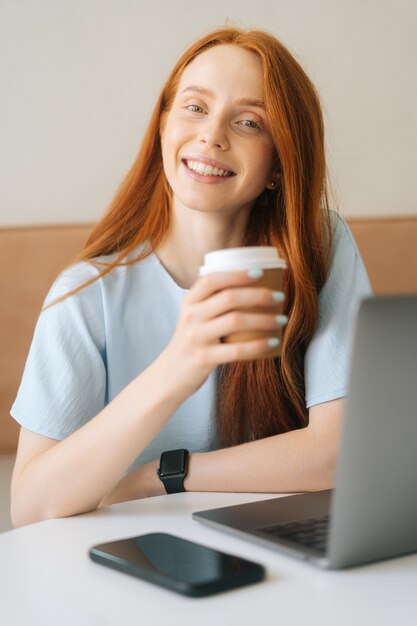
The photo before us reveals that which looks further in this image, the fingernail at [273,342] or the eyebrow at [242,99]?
the eyebrow at [242,99]

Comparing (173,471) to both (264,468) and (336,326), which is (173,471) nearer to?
(264,468)

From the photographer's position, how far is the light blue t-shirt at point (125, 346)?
4.34ft

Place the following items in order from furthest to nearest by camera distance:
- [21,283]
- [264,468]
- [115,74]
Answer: [115,74] < [21,283] < [264,468]

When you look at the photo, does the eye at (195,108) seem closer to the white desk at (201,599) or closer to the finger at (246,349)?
the finger at (246,349)

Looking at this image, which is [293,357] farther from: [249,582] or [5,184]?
[5,184]

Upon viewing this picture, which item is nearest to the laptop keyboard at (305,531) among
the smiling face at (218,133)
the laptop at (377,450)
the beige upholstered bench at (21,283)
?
the laptop at (377,450)

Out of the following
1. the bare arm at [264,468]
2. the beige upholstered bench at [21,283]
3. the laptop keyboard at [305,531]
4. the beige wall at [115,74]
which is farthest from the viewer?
the beige wall at [115,74]

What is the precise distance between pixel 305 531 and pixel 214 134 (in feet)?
2.37

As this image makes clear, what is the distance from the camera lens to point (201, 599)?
745 millimetres

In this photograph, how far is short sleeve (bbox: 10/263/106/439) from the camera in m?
1.29

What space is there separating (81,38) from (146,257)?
1018 mm

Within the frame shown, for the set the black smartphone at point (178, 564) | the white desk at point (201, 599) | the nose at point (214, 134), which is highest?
the nose at point (214, 134)

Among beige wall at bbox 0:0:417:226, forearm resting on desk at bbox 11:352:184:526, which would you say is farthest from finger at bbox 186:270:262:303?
beige wall at bbox 0:0:417:226

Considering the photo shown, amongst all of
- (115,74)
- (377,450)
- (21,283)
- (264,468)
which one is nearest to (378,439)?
(377,450)
